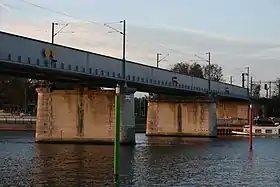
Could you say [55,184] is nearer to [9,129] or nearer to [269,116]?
[9,129]

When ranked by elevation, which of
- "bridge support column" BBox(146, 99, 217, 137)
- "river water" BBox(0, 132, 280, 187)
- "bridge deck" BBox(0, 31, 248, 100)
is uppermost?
"bridge deck" BBox(0, 31, 248, 100)

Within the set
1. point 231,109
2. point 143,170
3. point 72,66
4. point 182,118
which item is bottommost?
point 143,170

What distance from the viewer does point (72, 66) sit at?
79.1 m

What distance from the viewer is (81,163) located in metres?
57.6

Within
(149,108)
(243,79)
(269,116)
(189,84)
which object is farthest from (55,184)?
(269,116)

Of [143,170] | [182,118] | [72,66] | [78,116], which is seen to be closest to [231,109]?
Result: [182,118]

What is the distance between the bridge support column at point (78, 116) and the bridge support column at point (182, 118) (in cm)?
3580

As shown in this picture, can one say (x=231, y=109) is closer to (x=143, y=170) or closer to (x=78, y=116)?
(x=78, y=116)

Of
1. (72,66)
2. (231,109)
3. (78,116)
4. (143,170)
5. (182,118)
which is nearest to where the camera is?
(143,170)

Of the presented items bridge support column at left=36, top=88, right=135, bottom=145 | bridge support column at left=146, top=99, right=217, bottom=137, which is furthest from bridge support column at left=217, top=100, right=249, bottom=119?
bridge support column at left=36, top=88, right=135, bottom=145

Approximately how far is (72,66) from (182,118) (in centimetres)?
5299

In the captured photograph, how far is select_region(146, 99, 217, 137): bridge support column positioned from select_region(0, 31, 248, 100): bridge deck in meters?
9.49

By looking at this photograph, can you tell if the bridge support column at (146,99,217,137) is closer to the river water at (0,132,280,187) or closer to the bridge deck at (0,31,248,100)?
the bridge deck at (0,31,248,100)

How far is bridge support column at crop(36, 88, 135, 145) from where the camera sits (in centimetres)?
9300
